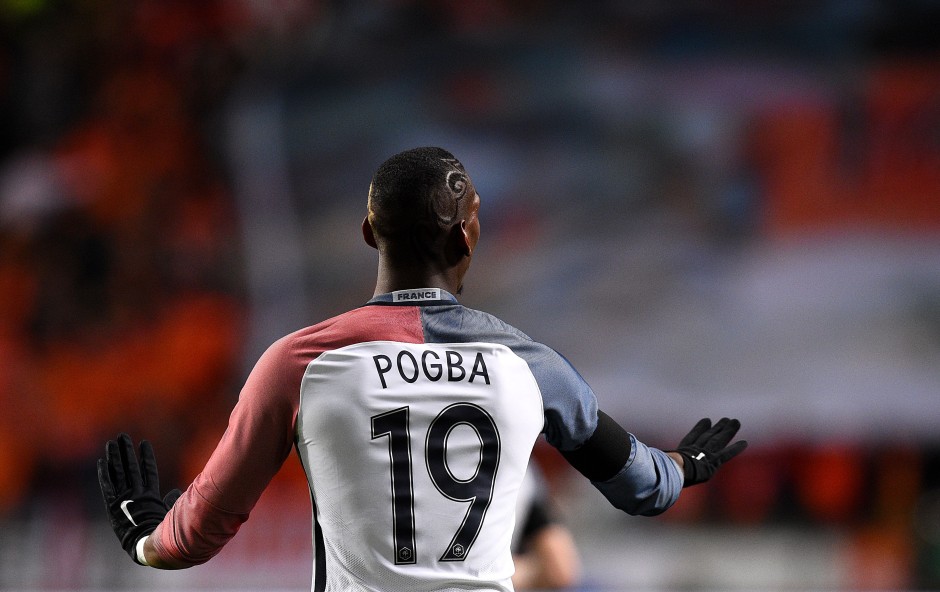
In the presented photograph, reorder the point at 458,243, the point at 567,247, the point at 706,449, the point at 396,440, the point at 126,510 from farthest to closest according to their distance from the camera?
the point at 567,247, the point at 706,449, the point at 126,510, the point at 458,243, the point at 396,440

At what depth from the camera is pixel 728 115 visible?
7.25 metres

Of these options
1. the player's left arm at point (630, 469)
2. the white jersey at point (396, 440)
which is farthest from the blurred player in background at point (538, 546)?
the white jersey at point (396, 440)

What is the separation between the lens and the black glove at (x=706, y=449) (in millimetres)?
2193

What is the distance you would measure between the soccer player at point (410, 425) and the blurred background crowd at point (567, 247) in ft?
14.6

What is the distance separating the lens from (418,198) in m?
1.92

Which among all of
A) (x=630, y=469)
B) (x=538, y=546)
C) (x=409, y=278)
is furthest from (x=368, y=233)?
(x=538, y=546)

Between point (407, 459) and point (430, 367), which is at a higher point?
point (430, 367)

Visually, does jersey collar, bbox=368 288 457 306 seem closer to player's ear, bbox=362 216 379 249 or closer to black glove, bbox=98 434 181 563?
player's ear, bbox=362 216 379 249

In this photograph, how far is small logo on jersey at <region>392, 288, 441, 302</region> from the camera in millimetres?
1955

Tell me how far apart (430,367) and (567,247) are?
17.7 feet

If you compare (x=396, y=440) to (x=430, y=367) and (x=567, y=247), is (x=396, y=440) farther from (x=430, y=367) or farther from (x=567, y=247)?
(x=567, y=247)

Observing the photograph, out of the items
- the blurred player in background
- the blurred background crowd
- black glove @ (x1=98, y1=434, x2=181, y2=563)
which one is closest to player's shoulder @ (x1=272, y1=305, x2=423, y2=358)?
black glove @ (x1=98, y1=434, x2=181, y2=563)

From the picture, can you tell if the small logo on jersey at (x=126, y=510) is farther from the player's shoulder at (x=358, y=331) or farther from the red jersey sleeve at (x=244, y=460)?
the player's shoulder at (x=358, y=331)

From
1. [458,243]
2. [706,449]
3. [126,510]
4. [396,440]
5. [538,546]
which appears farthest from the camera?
[538,546]
